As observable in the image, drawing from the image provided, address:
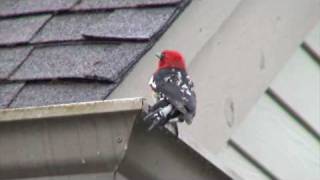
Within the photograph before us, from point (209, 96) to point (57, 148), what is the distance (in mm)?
807

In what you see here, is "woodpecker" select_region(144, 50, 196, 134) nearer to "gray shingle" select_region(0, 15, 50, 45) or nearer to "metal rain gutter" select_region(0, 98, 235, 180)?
"metal rain gutter" select_region(0, 98, 235, 180)

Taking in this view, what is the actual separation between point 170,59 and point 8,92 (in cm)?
46

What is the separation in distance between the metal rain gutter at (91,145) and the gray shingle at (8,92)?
0.90 ft

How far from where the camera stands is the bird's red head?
2809mm

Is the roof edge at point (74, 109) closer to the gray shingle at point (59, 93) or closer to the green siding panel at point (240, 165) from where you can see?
the gray shingle at point (59, 93)

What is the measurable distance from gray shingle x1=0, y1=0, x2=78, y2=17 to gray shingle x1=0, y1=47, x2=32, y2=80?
A: 188 mm

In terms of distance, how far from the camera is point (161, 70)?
2836 mm

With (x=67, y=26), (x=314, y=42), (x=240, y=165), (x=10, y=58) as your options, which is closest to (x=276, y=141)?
(x=240, y=165)

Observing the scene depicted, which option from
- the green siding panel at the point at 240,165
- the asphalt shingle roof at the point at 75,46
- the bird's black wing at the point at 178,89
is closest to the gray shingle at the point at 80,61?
the asphalt shingle roof at the point at 75,46

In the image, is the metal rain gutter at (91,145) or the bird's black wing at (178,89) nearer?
the metal rain gutter at (91,145)

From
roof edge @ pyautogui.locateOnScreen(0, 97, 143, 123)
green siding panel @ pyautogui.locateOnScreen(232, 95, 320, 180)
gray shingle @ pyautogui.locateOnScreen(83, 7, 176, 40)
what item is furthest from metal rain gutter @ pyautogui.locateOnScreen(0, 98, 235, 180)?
green siding panel @ pyautogui.locateOnScreen(232, 95, 320, 180)

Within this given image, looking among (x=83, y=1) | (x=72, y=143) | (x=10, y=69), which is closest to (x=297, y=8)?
(x=83, y=1)

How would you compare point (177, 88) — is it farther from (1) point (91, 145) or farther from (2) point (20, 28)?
(2) point (20, 28)

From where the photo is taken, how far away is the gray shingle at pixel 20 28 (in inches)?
122
